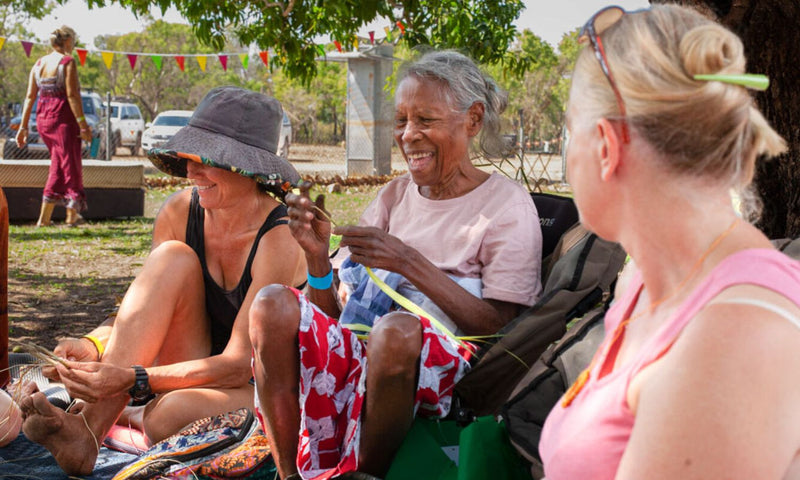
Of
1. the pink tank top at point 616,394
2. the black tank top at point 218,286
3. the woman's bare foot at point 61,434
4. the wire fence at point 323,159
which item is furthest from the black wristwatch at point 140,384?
the wire fence at point 323,159

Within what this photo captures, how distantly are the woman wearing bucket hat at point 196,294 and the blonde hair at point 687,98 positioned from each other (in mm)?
1947

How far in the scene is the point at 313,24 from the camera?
5.95 meters

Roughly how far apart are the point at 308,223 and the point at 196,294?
29.4 inches

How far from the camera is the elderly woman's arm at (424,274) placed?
263 centimetres

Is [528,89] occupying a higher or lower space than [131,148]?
higher

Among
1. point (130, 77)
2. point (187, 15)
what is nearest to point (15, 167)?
point (187, 15)

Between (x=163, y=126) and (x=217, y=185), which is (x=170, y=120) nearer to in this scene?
(x=163, y=126)

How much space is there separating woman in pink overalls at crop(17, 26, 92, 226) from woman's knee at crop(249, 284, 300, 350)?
7124 millimetres

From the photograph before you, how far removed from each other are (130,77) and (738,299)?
42.7 meters

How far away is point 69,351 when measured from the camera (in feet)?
9.96

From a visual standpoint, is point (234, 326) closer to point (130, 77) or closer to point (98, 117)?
point (98, 117)

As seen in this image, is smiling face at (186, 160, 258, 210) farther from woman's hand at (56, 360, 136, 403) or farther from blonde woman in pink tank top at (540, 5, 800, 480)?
blonde woman in pink tank top at (540, 5, 800, 480)

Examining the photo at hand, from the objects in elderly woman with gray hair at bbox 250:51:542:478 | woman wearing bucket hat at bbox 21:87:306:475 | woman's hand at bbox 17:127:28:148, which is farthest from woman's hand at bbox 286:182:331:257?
woman's hand at bbox 17:127:28:148

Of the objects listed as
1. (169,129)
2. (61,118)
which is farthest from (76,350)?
(169,129)
